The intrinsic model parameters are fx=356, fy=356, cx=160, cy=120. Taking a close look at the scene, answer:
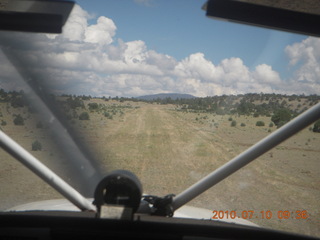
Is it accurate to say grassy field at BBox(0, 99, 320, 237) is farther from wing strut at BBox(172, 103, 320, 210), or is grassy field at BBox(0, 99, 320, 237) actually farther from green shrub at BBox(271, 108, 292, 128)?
wing strut at BBox(172, 103, 320, 210)

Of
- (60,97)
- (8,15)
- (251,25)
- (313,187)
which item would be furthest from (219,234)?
(313,187)

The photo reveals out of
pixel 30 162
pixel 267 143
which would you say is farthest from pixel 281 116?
pixel 30 162

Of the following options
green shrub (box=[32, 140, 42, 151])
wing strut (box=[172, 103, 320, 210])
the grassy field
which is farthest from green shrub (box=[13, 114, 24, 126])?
wing strut (box=[172, 103, 320, 210])

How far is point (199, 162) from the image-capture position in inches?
315

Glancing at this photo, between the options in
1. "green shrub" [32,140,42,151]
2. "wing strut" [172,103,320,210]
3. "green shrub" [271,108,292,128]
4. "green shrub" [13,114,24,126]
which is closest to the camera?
"wing strut" [172,103,320,210]

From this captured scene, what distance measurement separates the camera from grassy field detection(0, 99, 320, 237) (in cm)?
603

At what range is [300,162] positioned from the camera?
30.1 ft

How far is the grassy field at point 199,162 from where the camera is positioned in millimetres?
6027

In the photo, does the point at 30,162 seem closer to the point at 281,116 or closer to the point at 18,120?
the point at 18,120

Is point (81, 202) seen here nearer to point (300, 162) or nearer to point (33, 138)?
point (33, 138)

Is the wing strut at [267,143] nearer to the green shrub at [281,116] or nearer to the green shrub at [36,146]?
the green shrub at [281,116]

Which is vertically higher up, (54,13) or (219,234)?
(54,13)

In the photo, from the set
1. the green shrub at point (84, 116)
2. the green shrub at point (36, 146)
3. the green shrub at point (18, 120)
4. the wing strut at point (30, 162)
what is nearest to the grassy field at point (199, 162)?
the green shrub at point (36, 146)

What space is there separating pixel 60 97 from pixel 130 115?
18.8 ft
